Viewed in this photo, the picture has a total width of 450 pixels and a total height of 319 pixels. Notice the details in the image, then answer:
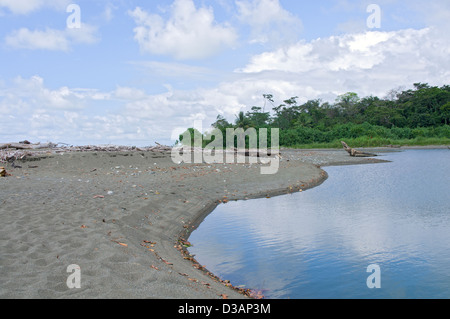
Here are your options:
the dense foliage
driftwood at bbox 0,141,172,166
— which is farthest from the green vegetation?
driftwood at bbox 0,141,172,166

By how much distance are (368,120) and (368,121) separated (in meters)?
0.19

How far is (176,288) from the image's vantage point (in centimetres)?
465

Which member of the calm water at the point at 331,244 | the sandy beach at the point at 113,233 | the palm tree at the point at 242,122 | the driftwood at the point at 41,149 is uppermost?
the palm tree at the point at 242,122

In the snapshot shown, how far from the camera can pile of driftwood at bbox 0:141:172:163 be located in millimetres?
18516

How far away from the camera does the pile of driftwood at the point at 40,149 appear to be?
1852 cm

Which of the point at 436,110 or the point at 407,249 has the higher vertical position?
the point at 436,110

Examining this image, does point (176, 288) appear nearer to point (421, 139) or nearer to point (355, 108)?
point (421, 139)

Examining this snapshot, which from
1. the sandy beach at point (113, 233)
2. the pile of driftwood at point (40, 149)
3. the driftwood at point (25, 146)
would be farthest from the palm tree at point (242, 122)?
the sandy beach at point (113, 233)

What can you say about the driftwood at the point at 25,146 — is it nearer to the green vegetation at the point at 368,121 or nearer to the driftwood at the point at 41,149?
the driftwood at the point at 41,149

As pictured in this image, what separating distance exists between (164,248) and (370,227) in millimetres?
5589

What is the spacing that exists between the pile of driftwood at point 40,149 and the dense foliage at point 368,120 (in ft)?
107

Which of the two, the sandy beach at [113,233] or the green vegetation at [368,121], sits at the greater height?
the green vegetation at [368,121]

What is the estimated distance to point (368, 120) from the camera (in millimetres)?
63062
